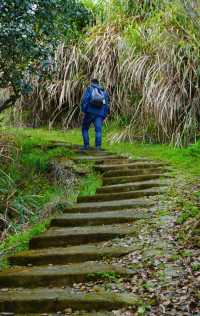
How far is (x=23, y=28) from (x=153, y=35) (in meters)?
4.00

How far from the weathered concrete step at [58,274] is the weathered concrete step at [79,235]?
0.60 metres

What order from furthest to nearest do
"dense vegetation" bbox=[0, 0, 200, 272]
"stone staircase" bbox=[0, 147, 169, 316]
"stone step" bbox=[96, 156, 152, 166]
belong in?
"stone step" bbox=[96, 156, 152, 166] → "dense vegetation" bbox=[0, 0, 200, 272] → "stone staircase" bbox=[0, 147, 169, 316]

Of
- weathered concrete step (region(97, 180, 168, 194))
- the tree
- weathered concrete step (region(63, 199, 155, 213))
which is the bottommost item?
weathered concrete step (region(63, 199, 155, 213))

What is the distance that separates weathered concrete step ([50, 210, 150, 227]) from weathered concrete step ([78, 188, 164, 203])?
0.69 metres

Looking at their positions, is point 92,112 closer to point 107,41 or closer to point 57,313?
point 107,41

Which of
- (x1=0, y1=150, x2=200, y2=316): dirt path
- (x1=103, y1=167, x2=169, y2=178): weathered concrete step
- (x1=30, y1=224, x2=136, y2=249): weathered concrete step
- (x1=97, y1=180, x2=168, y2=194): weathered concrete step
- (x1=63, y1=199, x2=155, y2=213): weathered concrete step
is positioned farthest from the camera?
(x1=103, y1=167, x2=169, y2=178): weathered concrete step

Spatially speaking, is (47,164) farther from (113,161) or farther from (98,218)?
(98,218)

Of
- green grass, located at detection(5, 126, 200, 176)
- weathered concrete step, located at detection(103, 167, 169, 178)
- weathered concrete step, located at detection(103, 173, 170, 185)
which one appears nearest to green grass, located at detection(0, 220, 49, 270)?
weathered concrete step, located at detection(103, 173, 170, 185)

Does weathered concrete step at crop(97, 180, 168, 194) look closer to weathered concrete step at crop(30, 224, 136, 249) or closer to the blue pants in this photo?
weathered concrete step at crop(30, 224, 136, 249)

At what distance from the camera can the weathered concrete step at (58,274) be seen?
15.9 ft

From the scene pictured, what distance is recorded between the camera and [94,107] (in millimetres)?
10391

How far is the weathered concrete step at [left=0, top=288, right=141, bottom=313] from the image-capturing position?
437 cm

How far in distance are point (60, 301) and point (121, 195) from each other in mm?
2846

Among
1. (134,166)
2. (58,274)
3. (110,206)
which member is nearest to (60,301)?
(58,274)
